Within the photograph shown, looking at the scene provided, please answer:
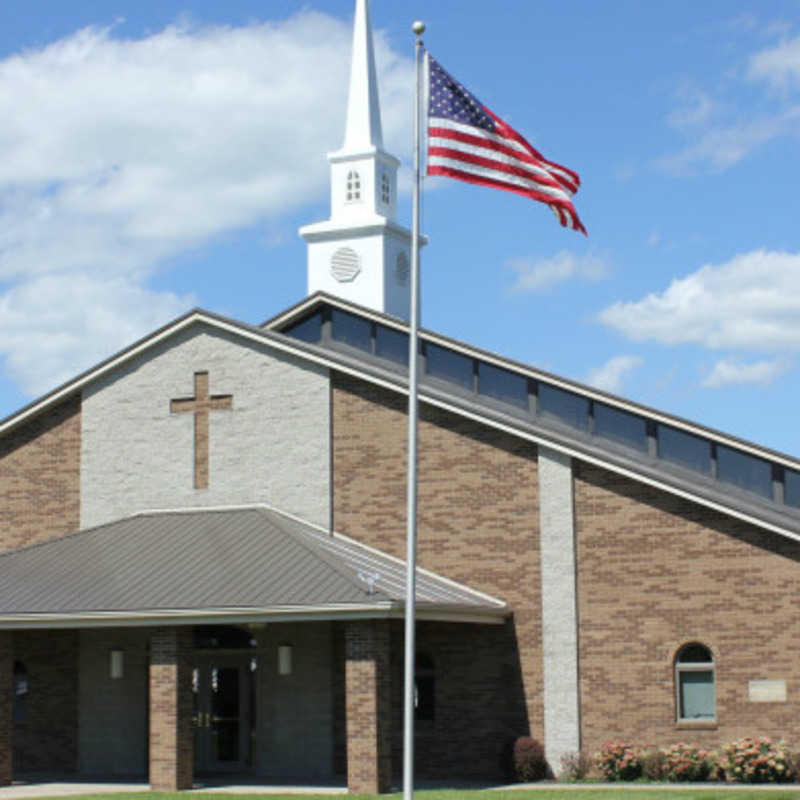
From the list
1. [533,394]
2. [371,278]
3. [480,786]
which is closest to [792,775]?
[480,786]

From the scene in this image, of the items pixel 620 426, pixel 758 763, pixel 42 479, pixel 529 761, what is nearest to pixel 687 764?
pixel 758 763

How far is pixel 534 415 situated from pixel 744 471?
14.8ft

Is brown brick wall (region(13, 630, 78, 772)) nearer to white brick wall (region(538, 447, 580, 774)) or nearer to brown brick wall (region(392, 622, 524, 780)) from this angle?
brown brick wall (region(392, 622, 524, 780))

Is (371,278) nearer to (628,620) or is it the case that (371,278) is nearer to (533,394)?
(533,394)

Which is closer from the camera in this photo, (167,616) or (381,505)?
(167,616)

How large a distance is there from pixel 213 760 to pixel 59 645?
4.14 meters

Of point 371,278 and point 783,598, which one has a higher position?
point 371,278

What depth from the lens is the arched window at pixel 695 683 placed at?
2634cm

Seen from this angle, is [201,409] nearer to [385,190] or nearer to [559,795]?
[559,795]

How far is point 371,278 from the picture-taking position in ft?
187

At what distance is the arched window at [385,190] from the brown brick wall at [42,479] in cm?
2676

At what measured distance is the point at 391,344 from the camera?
3412cm

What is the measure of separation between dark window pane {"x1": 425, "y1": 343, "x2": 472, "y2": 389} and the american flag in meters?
12.1


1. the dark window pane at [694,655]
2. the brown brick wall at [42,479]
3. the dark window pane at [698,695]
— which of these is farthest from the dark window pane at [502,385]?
the brown brick wall at [42,479]
